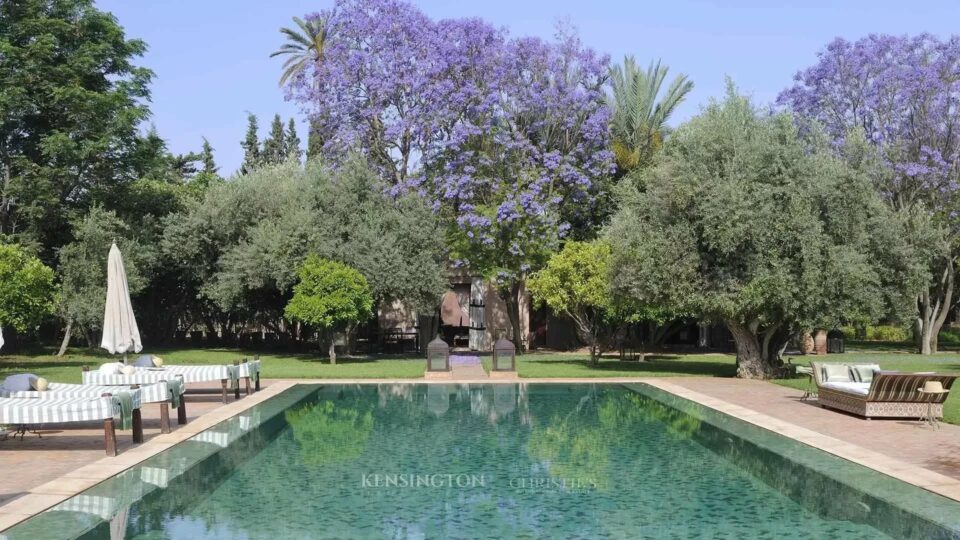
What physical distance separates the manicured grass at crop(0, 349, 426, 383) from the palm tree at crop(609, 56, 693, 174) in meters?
12.2

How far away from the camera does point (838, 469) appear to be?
943 cm

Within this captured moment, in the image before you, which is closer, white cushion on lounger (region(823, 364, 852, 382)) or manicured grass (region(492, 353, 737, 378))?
white cushion on lounger (region(823, 364, 852, 382))

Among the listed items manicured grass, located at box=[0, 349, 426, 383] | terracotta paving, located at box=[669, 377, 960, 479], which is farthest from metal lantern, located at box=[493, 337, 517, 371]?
terracotta paving, located at box=[669, 377, 960, 479]

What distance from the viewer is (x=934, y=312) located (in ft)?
103

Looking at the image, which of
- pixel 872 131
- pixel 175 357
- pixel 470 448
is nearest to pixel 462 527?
pixel 470 448

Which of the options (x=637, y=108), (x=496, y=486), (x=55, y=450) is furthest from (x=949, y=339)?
(x=55, y=450)

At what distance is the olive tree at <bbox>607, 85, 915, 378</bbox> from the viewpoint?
17.5 metres

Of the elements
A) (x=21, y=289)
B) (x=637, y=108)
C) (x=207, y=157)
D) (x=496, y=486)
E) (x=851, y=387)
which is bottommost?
(x=496, y=486)

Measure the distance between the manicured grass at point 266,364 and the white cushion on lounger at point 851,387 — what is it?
10151mm

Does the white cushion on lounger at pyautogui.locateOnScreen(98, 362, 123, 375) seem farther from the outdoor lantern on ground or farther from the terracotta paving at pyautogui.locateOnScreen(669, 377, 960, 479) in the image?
the outdoor lantern on ground

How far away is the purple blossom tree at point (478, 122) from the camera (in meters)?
29.2

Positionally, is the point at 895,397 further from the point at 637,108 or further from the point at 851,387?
the point at 637,108

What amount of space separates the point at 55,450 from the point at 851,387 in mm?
11877

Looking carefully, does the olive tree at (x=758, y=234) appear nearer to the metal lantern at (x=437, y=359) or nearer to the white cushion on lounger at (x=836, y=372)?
the white cushion on lounger at (x=836, y=372)
